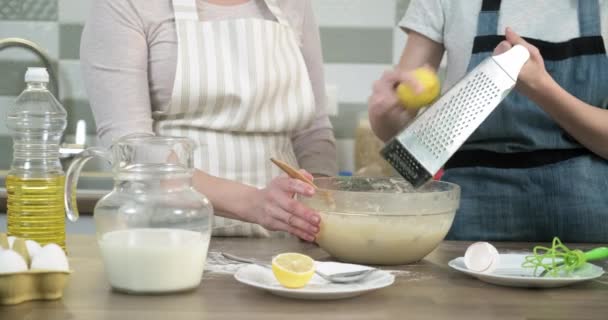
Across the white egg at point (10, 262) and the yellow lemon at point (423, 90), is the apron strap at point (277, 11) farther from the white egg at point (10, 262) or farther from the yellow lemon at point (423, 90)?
the white egg at point (10, 262)

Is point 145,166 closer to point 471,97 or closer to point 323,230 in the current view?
point 323,230

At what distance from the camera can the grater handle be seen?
1.24m

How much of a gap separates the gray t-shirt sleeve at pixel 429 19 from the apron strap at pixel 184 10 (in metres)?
0.44

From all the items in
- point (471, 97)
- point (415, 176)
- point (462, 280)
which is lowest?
point (462, 280)

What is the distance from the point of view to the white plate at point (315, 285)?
1.07 meters

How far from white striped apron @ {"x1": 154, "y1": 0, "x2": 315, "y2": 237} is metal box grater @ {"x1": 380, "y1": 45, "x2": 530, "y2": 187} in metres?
0.58

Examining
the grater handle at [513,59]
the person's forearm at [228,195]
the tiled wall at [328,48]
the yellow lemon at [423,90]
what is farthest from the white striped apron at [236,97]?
the tiled wall at [328,48]

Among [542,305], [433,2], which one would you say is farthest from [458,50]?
[542,305]

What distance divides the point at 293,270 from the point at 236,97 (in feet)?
2.28

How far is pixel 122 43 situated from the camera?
1.62 metres

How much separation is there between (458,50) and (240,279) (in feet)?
2.79

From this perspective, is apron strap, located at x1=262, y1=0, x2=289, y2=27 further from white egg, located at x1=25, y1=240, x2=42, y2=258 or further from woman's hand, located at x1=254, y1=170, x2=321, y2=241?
white egg, located at x1=25, y1=240, x2=42, y2=258

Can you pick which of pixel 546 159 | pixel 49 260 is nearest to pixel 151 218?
pixel 49 260

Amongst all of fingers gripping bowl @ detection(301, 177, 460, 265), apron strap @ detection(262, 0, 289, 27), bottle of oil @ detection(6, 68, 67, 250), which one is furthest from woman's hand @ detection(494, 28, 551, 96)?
bottle of oil @ detection(6, 68, 67, 250)
